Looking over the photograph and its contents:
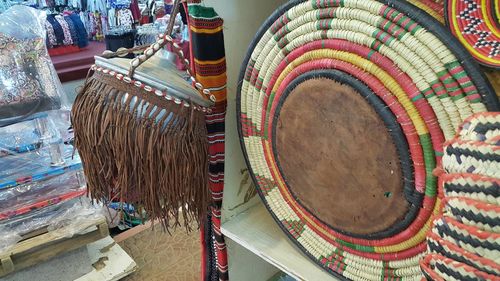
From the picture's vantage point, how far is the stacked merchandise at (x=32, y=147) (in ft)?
4.87

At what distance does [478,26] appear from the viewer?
→ 0.38 metres

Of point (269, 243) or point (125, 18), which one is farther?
point (125, 18)

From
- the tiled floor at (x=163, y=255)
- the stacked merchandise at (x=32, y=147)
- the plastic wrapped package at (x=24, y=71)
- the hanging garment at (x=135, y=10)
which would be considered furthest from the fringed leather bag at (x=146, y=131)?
the hanging garment at (x=135, y=10)

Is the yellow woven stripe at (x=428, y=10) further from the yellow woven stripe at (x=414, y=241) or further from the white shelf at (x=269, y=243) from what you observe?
the white shelf at (x=269, y=243)

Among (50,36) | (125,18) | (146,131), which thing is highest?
(146,131)

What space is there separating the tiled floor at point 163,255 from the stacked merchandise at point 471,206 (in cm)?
119

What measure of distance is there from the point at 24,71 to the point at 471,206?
171cm

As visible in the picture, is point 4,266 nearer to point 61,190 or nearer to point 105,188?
point 61,190

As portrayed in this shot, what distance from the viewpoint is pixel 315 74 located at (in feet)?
1.62

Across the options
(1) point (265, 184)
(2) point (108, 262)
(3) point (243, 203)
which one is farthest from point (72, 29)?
(1) point (265, 184)

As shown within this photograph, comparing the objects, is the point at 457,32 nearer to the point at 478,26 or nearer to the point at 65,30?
the point at 478,26

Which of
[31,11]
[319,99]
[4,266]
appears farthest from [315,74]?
[31,11]

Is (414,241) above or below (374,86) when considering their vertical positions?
below

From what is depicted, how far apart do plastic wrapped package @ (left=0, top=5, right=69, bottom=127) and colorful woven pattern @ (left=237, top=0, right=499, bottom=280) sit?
1258 mm
